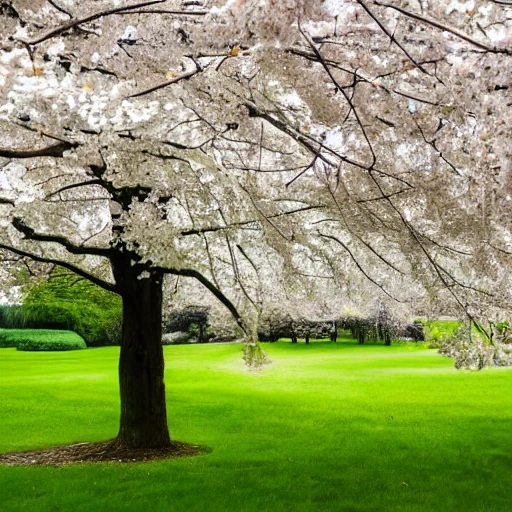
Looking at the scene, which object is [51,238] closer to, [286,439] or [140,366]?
[140,366]

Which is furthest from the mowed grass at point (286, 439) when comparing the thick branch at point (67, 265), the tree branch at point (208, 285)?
the thick branch at point (67, 265)

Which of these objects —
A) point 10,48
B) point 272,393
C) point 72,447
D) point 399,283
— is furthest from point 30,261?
point 272,393

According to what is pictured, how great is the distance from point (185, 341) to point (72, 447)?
38.3 m

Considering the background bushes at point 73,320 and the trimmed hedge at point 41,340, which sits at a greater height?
the background bushes at point 73,320

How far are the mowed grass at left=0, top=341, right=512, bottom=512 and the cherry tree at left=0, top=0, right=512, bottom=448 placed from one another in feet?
7.25

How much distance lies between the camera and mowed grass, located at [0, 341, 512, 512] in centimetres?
888

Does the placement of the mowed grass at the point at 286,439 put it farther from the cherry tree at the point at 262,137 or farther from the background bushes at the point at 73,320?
the background bushes at the point at 73,320

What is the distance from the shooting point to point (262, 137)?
9.45 m

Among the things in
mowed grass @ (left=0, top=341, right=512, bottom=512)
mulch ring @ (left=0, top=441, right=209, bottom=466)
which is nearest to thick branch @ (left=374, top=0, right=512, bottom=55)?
mowed grass @ (left=0, top=341, right=512, bottom=512)

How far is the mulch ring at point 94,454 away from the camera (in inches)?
463

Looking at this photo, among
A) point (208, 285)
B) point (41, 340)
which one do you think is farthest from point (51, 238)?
point (41, 340)

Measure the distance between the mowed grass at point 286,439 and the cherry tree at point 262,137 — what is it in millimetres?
2210

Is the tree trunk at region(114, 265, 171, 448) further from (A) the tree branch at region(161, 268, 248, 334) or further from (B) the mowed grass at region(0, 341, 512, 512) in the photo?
(B) the mowed grass at region(0, 341, 512, 512)

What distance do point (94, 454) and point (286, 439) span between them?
4155 millimetres
